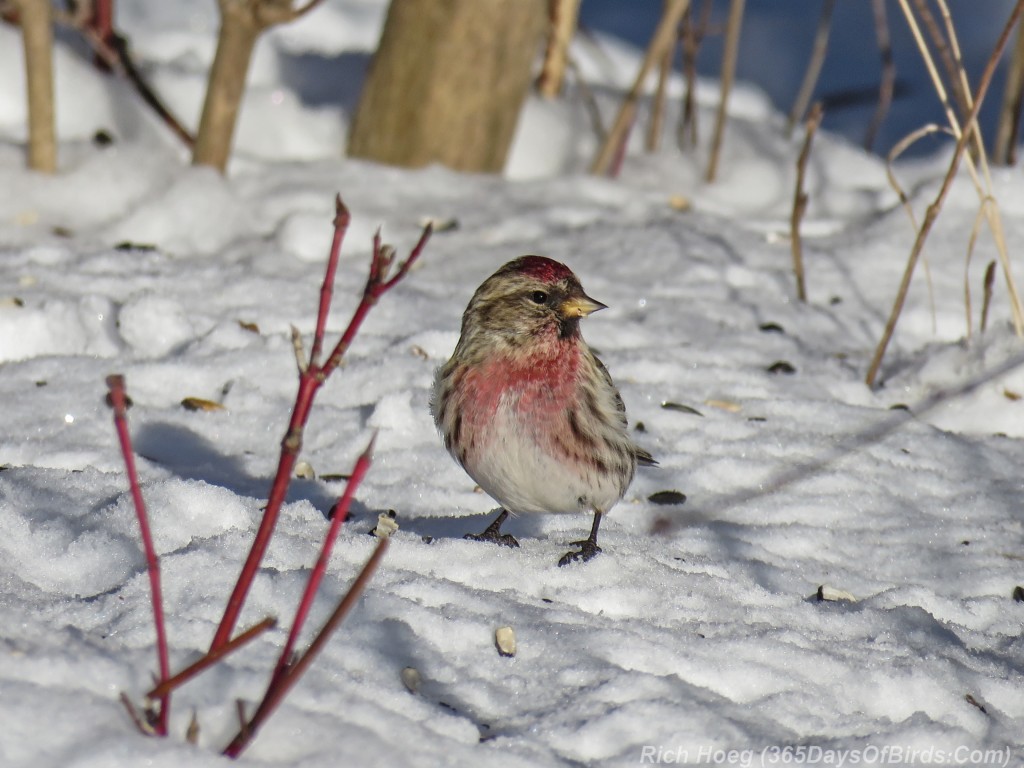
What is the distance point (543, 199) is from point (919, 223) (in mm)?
1555

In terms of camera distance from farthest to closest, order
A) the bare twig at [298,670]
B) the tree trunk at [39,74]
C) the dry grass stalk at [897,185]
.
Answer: the tree trunk at [39,74], the dry grass stalk at [897,185], the bare twig at [298,670]

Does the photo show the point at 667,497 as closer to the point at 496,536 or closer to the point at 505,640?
the point at 496,536

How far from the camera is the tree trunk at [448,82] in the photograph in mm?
5312

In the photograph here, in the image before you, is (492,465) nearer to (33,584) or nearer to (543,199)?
(33,584)

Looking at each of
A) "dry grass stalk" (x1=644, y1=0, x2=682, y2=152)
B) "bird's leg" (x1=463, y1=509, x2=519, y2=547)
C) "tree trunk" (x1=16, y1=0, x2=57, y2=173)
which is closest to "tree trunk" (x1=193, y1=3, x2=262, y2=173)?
"tree trunk" (x1=16, y1=0, x2=57, y2=173)

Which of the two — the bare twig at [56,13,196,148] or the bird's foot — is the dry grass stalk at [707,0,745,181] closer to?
the bare twig at [56,13,196,148]

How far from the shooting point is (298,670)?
176 centimetres

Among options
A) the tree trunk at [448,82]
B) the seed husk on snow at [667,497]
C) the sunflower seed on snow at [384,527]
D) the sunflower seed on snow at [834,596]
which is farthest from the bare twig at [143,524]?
the tree trunk at [448,82]

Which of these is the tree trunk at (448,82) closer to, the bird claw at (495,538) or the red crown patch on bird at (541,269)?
the red crown patch on bird at (541,269)

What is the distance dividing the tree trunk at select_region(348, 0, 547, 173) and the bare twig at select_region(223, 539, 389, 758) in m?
3.85

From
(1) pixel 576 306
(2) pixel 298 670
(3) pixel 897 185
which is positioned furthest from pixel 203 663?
(3) pixel 897 185

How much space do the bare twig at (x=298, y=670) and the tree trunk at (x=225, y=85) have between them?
3.64m

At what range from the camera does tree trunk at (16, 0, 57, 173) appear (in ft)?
A: 15.7

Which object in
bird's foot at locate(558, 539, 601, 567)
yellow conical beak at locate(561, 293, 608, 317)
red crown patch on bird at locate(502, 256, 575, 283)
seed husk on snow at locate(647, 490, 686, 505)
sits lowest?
seed husk on snow at locate(647, 490, 686, 505)
